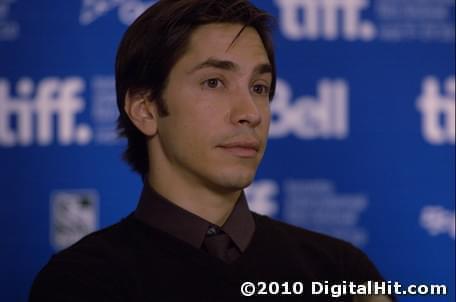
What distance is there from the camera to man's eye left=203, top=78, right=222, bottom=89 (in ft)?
4.26

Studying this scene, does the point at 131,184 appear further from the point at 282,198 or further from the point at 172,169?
the point at 172,169

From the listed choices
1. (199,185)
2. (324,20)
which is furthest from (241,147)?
(324,20)

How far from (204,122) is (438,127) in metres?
0.96

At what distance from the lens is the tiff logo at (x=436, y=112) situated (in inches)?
80.1

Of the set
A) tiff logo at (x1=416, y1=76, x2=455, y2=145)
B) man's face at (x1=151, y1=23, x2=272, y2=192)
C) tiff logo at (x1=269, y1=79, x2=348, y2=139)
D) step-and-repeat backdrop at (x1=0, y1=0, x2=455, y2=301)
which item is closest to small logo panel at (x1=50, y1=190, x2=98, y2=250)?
step-and-repeat backdrop at (x1=0, y1=0, x2=455, y2=301)

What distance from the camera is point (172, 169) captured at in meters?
1.35

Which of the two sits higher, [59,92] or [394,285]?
[59,92]

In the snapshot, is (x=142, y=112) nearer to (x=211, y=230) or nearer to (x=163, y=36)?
(x=163, y=36)

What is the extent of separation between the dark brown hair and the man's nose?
13 cm

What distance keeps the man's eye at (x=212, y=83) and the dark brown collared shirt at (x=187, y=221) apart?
0.66 feet

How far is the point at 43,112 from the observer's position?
189 centimetres

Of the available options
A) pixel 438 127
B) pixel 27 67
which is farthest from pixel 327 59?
pixel 27 67

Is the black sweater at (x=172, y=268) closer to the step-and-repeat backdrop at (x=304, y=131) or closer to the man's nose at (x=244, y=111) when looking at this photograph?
the man's nose at (x=244, y=111)

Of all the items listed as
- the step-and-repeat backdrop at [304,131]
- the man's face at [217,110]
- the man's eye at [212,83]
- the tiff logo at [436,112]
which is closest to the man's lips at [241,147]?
the man's face at [217,110]
